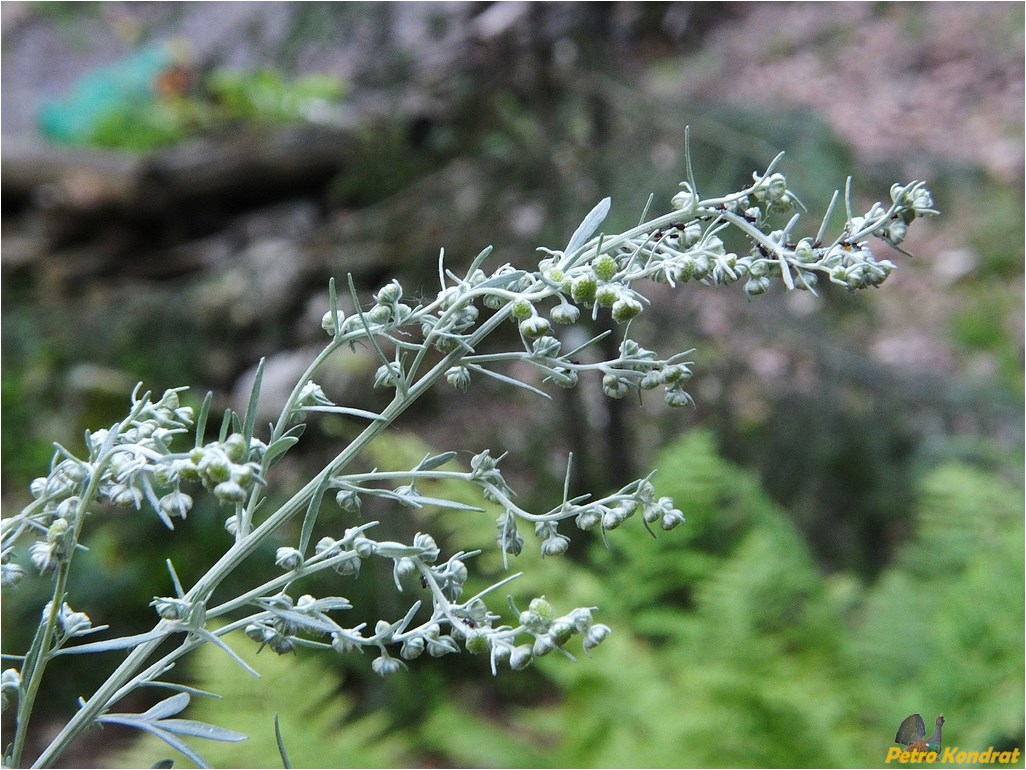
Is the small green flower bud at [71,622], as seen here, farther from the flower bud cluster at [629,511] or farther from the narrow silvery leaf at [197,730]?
the flower bud cluster at [629,511]

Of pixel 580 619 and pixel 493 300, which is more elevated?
pixel 493 300

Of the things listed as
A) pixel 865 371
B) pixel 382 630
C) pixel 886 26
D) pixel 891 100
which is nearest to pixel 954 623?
pixel 865 371

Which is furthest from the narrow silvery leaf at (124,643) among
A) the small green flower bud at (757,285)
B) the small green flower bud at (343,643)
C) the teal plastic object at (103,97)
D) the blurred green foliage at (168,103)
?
the teal plastic object at (103,97)

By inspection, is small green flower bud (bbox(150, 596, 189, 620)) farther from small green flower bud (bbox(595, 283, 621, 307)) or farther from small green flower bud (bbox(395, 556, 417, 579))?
small green flower bud (bbox(595, 283, 621, 307))

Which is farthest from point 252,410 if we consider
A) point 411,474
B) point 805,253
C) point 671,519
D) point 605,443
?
point 605,443

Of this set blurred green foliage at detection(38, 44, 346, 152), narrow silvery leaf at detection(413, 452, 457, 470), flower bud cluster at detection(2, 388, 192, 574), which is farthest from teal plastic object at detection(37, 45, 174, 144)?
narrow silvery leaf at detection(413, 452, 457, 470)

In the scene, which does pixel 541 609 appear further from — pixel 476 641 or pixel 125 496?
pixel 125 496
